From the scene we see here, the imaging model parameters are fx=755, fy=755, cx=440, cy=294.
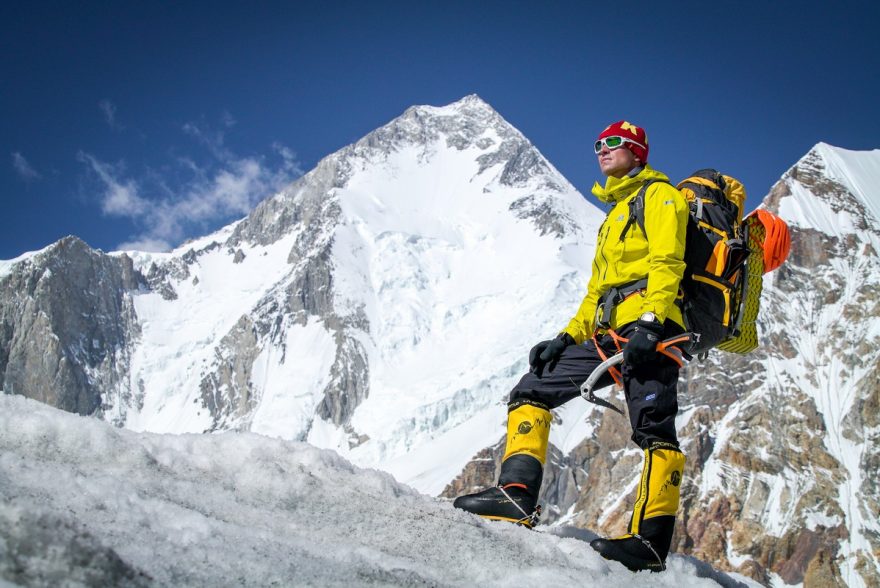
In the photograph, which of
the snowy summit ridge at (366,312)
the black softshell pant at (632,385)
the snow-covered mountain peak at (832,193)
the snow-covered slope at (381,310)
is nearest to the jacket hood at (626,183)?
the black softshell pant at (632,385)

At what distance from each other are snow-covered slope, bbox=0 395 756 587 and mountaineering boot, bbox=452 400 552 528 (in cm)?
33

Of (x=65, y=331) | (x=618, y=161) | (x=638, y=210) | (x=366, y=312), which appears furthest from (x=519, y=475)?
(x=65, y=331)

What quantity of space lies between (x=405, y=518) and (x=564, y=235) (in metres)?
147

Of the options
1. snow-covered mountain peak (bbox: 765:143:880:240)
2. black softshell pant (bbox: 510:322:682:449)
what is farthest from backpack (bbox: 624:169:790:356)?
snow-covered mountain peak (bbox: 765:143:880:240)

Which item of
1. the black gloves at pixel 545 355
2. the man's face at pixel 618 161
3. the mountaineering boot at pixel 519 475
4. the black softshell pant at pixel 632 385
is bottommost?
the mountaineering boot at pixel 519 475

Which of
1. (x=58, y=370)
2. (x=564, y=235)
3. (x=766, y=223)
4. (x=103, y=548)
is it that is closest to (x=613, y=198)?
(x=766, y=223)

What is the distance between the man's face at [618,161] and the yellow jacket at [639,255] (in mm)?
140

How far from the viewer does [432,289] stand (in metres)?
136

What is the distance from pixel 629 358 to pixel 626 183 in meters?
1.43

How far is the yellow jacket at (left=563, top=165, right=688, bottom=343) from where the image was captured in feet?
15.1

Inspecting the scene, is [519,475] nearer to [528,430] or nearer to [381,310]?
[528,430]

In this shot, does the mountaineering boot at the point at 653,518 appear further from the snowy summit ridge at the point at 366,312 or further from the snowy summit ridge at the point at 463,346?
the snowy summit ridge at the point at 366,312

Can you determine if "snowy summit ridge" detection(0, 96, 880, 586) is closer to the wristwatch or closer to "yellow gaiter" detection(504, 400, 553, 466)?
"yellow gaiter" detection(504, 400, 553, 466)

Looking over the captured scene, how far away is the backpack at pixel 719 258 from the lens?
4.89 metres
